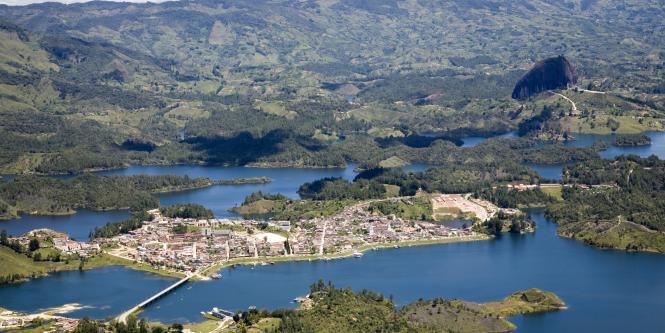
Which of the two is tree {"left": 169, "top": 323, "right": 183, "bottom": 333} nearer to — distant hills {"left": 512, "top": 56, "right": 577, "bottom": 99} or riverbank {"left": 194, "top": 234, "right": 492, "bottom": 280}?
riverbank {"left": 194, "top": 234, "right": 492, "bottom": 280}

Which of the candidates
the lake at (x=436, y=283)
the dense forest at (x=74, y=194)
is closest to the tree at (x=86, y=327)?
the lake at (x=436, y=283)

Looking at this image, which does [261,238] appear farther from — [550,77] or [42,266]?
Result: [550,77]

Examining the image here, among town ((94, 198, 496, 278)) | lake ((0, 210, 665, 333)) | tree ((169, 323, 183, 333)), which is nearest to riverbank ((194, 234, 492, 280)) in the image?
town ((94, 198, 496, 278))

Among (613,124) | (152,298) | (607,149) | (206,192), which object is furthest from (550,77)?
(152,298)

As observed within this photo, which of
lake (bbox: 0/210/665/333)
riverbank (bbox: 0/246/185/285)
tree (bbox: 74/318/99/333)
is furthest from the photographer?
riverbank (bbox: 0/246/185/285)

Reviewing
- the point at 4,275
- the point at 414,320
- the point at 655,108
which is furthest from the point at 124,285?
the point at 655,108

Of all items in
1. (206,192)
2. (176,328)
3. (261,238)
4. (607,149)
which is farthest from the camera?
(607,149)

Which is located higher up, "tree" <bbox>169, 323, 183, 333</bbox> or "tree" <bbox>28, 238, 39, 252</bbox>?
"tree" <bbox>28, 238, 39, 252</bbox>

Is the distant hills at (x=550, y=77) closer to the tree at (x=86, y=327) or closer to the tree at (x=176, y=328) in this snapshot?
the tree at (x=176, y=328)
